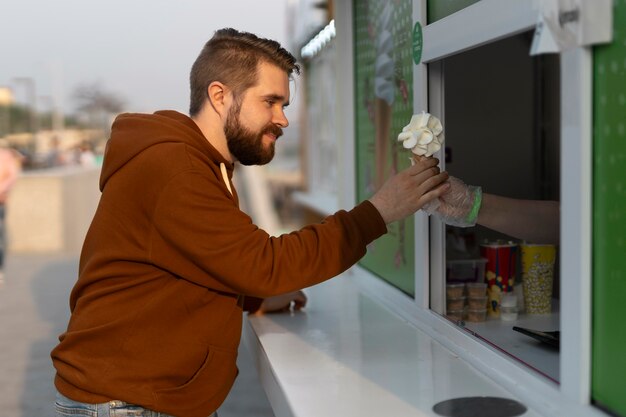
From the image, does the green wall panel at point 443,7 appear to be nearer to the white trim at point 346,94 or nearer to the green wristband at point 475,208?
the green wristband at point 475,208

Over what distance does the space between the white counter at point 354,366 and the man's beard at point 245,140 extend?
0.53m

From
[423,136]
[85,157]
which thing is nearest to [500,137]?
[423,136]

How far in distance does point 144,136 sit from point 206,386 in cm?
62

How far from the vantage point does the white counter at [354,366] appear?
1.57 metres

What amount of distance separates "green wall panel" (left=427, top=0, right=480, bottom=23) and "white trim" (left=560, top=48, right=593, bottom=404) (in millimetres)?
536

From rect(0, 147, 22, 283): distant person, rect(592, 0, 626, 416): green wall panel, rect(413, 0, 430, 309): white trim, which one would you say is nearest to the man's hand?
rect(413, 0, 430, 309): white trim

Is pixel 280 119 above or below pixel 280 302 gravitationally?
above

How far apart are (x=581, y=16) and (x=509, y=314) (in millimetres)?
1163

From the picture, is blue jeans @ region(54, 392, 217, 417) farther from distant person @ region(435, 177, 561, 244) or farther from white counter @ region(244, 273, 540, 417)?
distant person @ region(435, 177, 561, 244)

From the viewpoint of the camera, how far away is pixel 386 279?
2.71m

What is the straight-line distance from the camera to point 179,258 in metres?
1.72

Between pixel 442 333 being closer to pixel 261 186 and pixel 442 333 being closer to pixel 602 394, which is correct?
pixel 602 394

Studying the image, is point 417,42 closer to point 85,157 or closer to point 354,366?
point 354,366

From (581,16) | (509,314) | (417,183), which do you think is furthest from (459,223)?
(581,16)
